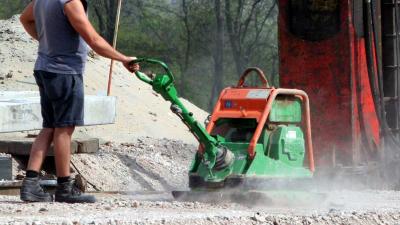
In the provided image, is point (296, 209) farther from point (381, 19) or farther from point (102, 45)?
point (381, 19)

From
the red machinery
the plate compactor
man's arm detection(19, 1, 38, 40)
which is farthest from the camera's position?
the red machinery

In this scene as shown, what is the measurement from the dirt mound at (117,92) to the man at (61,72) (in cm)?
670

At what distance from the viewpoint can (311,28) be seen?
12000mm

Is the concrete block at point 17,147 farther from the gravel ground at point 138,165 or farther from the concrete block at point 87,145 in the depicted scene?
A: the gravel ground at point 138,165

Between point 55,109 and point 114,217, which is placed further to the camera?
point 55,109

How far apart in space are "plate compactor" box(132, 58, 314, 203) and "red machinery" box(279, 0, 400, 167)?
1605mm

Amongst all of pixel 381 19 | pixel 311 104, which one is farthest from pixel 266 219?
pixel 381 19

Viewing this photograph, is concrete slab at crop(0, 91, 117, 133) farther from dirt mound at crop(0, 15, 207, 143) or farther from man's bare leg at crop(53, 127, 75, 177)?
man's bare leg at crop(53, 127, 75, 177)

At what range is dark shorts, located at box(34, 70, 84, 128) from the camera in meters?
8.41

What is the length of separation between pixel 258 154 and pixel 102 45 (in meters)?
2.12

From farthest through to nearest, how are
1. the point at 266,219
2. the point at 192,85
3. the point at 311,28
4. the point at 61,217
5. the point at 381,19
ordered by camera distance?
the point at 192,85, the point at 381,19, the point at 311,28, the point at 266,219, the point at 61,217

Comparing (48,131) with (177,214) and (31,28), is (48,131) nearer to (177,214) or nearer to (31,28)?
(31,28)

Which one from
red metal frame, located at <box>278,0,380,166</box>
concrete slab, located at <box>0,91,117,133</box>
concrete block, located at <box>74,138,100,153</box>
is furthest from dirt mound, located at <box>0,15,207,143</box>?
red metal frame, located at <box>278,0,380,166</box>

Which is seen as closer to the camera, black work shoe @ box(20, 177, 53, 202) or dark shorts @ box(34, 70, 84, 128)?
dark shorts @ box(34, 70, 84, 128)
